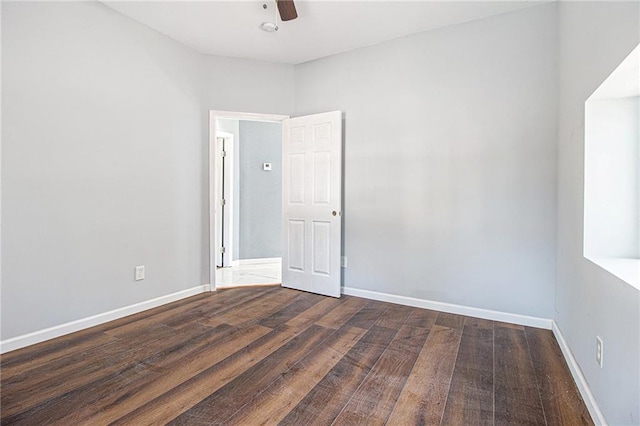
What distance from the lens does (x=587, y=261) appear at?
68.6 inches

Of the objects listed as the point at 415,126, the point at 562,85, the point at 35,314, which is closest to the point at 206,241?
the point at 35,314

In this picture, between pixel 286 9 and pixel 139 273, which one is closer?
pixel 286 9

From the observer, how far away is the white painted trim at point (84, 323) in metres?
2.21

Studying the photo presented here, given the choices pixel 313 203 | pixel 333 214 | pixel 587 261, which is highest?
pixel 313 203

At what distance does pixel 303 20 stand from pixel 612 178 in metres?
2.65

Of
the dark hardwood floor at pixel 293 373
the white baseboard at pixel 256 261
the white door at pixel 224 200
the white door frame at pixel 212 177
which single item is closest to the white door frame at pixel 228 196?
the white door at pixel 224 200

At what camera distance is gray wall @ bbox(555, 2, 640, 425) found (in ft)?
3.97

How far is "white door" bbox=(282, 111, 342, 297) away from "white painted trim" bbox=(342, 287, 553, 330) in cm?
33

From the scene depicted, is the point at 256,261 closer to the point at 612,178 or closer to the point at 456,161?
the point at 456,161

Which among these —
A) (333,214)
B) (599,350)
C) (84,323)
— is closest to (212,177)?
(333,214)

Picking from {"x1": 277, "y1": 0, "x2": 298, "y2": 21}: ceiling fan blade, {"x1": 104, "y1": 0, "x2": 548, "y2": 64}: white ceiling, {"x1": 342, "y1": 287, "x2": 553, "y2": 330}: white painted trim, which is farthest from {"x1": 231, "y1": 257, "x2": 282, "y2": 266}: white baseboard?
{"x1": 277, "y1": 0, "x2": 298, "y2": 21}: ceiling fan blade

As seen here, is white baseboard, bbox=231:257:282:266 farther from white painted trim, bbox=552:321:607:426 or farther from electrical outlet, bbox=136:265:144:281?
white painted trim, bbox=552:321:607:426

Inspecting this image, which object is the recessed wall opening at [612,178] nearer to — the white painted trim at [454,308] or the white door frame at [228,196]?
the white painted trim at [454,308]

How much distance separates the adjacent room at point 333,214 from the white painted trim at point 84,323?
2 cm
